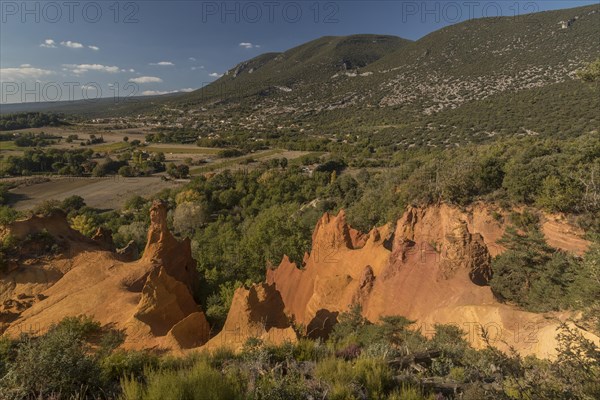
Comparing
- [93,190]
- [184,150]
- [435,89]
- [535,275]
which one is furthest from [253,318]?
[184,150]

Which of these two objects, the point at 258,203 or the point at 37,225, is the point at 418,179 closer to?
the point at 37,225

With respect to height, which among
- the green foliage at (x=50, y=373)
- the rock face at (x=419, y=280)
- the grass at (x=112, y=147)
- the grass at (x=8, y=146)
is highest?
the grass at (x=112, y=147)

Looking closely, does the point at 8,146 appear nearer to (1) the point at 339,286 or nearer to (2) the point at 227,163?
(2) the point at 227,163

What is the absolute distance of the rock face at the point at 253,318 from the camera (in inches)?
443

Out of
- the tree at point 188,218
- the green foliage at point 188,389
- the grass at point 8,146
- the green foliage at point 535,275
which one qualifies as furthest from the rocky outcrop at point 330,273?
the grass at point 8,146

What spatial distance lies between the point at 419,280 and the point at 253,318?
6.80 metres

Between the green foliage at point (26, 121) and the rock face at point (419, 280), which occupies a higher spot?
the green foliage at point (26, 121)

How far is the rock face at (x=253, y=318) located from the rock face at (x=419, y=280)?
7.74 ft

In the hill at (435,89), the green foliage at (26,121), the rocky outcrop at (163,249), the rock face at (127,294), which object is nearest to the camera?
the rock face at (127,294)

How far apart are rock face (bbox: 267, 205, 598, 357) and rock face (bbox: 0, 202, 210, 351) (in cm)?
553

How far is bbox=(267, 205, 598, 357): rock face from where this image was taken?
10.8 metres

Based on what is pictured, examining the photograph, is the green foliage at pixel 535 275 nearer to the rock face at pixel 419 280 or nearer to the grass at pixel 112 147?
the rock face at pixel 419 280

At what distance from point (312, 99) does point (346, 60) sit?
24.7m

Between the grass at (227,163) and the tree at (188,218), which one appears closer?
the tree at (188,218)
